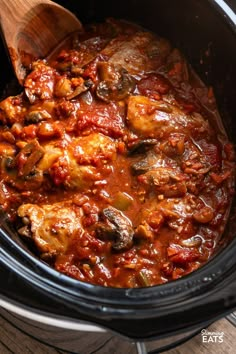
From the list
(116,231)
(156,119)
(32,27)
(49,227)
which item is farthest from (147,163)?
(32,27)

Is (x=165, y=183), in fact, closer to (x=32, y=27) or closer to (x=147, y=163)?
(x=147, y=163)

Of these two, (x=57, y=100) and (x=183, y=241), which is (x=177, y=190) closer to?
(x=183, y=241)

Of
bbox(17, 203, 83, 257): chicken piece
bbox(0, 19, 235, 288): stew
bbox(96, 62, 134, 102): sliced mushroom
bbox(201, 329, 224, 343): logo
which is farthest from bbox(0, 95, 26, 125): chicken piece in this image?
bbox(201, 329, 224, 343): logo

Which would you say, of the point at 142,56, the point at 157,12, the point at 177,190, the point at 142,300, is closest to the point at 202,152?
the point at 177,190

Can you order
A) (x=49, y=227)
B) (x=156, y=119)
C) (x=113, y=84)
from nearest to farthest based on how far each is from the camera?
(x=49, y=227), (x=156, y=119), (x=113, y=84)

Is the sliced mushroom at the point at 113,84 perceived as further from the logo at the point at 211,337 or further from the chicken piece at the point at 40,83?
the logo at the point at 211,337

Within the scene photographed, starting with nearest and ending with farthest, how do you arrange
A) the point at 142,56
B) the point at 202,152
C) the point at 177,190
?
the point at 177,190 → the point at 202,152 → the point at 142,56
